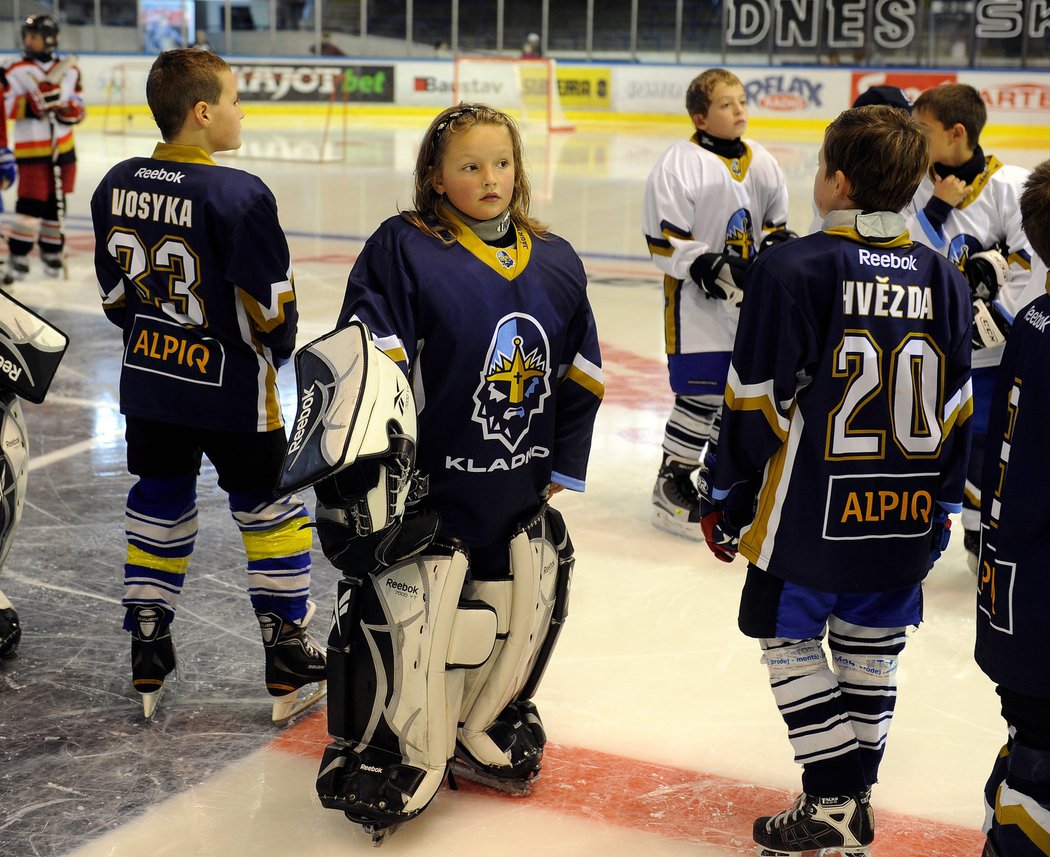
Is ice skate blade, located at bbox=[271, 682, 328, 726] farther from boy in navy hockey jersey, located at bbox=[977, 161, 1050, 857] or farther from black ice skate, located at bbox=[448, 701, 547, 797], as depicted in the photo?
boy in navy hockey jersey, located at bbox=[977, 161, 1050, 857]

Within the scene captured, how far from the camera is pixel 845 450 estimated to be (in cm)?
213

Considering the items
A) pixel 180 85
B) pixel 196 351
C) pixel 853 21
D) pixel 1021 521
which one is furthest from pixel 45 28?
pixel 853 21

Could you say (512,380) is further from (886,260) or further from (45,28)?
(45,28)

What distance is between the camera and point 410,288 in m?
2.19

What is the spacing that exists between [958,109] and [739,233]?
2.62ft

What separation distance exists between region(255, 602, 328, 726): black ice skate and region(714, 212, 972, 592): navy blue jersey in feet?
3.57

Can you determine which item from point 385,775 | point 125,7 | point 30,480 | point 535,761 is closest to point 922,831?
point 535,761

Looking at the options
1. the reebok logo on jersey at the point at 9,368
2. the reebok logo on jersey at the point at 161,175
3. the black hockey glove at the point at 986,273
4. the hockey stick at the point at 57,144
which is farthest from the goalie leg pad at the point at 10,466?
the hockey stick at the point at 57,144

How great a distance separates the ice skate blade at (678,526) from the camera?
13.3 ft

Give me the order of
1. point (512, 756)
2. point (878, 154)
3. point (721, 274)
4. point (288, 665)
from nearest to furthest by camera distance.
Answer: point (878, 154) → point (512, 756) → point (288, 665) → point (721, 274)

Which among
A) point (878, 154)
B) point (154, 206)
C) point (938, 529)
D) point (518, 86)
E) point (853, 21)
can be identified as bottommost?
point (938, 529)

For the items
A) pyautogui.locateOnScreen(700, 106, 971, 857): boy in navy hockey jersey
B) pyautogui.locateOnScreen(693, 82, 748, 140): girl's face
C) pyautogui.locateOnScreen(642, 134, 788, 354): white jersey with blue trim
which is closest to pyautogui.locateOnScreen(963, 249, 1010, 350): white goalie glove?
pyautogui.locateOnScreen(642, 134, 788, 354): white jersey with blue trim

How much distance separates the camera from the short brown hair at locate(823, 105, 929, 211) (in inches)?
82.2

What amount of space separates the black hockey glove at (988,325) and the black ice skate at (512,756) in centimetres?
160
